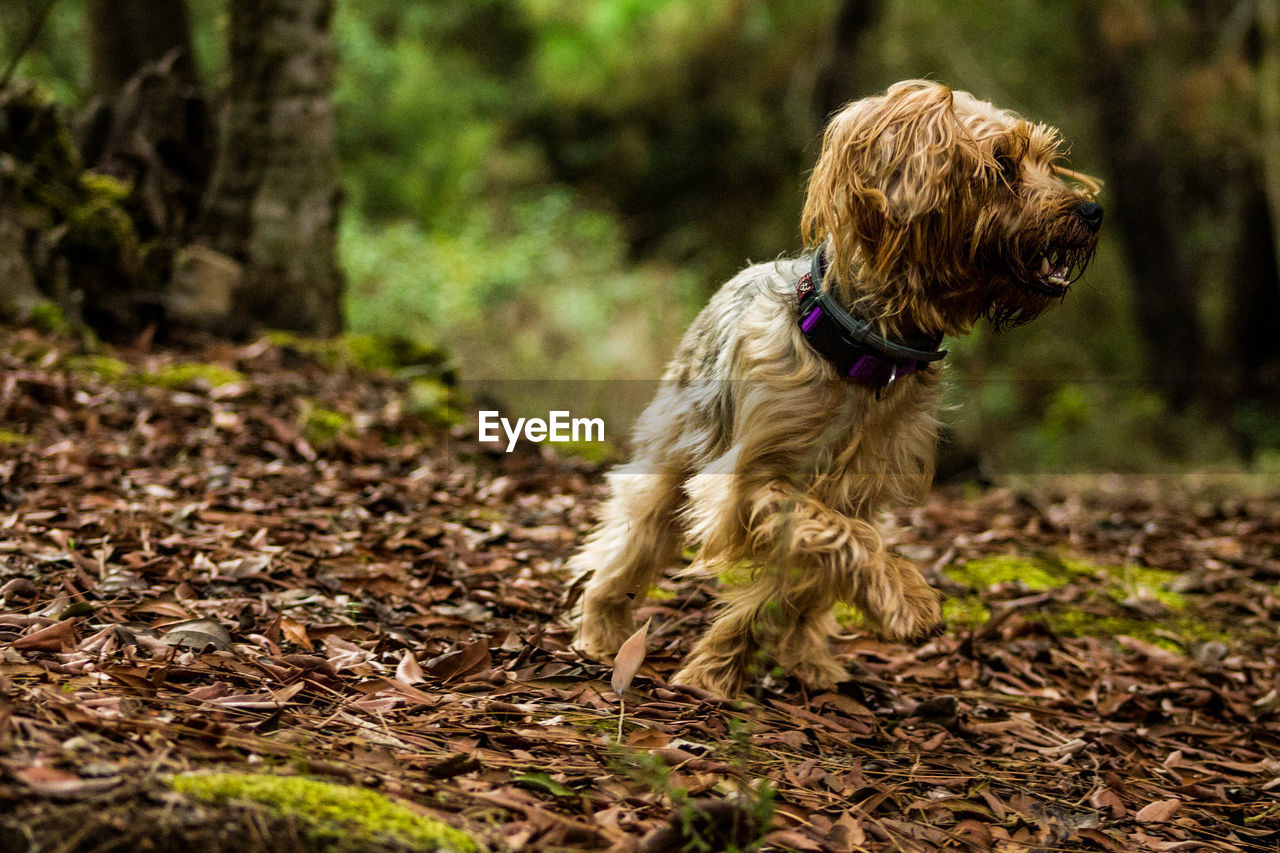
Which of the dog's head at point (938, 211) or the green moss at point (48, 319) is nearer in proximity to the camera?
the dog's head at point (938, 211)

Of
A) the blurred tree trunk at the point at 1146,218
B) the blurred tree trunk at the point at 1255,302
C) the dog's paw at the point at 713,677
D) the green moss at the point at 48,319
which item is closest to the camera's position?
the dog's paw at the point at 713,677

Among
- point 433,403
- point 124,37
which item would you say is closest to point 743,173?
point 124,37

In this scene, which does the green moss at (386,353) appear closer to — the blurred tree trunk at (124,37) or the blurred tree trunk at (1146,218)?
the blurred tree trunk at (124,37)

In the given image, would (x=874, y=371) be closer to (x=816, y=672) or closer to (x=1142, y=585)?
(x=816, y=672)

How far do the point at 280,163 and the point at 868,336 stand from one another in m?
6.58

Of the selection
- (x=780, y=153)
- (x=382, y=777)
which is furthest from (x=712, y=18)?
(x=382, y=777)

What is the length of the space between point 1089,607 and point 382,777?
4.28 m

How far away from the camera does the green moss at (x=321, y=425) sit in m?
6.94

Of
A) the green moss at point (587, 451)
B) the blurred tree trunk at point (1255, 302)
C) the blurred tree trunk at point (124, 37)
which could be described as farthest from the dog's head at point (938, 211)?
the blurred tree trunk at point (1255, 302)

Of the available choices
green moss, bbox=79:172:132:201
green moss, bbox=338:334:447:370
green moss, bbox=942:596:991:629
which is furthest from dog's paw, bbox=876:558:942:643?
green moss, bbox=79:172:132:201

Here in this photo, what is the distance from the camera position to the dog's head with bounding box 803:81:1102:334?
407 centimetres

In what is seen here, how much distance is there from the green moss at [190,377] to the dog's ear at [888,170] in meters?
4.79

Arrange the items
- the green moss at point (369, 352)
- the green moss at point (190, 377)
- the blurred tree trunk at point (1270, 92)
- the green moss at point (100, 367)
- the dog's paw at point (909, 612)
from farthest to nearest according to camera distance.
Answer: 1. the blurred tree trunk at point (1270, 92)
2. the green moss at point (369, 352)
3. the green moss at point (190, 377)
4. the green moss at point (100, 367)
5. the dog's paw at point (909, 612)

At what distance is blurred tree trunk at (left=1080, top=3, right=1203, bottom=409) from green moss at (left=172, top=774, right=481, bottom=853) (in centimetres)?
1638
